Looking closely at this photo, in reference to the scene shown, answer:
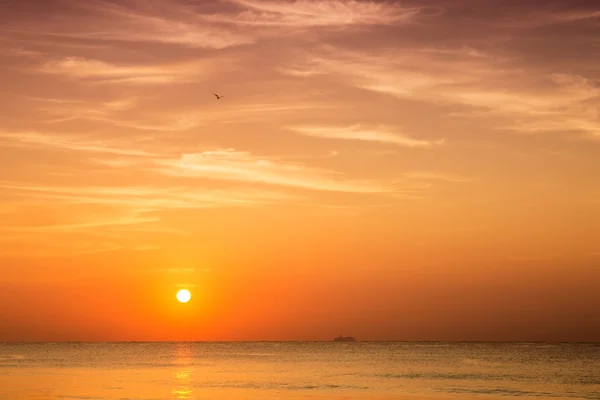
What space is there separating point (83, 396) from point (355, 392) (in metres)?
21.9

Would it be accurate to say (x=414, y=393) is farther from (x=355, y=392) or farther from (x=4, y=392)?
(x=4, y=392)

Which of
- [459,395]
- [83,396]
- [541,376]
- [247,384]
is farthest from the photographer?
[541,376]

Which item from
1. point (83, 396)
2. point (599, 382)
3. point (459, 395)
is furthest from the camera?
point (599, 382)

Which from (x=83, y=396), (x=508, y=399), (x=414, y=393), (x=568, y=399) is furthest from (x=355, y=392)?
(x=83, y=396)

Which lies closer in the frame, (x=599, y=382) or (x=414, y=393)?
(x=414, y=393)

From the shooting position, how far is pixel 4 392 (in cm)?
6216

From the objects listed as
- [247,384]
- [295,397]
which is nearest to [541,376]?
[247,384]

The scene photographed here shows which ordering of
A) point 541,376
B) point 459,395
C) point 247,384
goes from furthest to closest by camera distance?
1. point 541,376
2. point 247,384
3. point 459,395

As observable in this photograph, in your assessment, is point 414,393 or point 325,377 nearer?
point 414,393

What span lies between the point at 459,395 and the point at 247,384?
68.4 ft

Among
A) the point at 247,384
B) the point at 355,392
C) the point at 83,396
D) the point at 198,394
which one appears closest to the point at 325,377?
the point at 247,384

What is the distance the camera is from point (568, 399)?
65.4 metres

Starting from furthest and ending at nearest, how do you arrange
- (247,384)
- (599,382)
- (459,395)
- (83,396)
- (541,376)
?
(541,376)
(599,382)
(247,384)
(459,395)
(83,396)

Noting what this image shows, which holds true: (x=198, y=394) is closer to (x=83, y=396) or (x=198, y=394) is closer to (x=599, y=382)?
(x=83, y=396)
